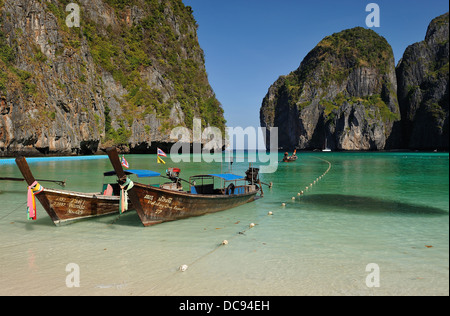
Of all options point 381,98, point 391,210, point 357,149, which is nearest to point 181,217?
point 391,210

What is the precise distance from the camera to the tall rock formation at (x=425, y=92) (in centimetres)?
10719

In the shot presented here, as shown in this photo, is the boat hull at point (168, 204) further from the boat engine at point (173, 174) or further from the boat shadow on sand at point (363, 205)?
the boat shadow on sand at point (363, 205)

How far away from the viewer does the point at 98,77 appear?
69.7 meters

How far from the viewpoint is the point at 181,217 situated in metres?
12.1

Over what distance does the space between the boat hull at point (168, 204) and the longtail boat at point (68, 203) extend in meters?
2.44

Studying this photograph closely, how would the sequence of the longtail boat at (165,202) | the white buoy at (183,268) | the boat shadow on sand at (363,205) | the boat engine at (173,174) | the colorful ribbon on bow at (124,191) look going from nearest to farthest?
the white buoy at (183,268) < the colorful ribbon on bow at (124,191) < the longtail boat at (165,202) < the boat shadow on sand at (363,205) < the boat engine at (173,174)

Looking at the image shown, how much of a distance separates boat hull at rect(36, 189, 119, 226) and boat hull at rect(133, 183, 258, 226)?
2.55 metres

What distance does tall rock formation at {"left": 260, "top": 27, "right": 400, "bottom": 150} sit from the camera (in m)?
128

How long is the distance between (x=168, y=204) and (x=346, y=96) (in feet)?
508

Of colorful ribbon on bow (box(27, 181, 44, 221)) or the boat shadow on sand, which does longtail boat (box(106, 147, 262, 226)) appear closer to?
colorful ribbon on bow (box(27, 181, 44, 221))

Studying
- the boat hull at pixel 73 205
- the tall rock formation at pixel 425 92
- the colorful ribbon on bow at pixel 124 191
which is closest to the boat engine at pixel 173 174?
the boat hull at pixel 73 205

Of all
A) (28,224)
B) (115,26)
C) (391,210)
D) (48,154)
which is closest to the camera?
(28,224)
